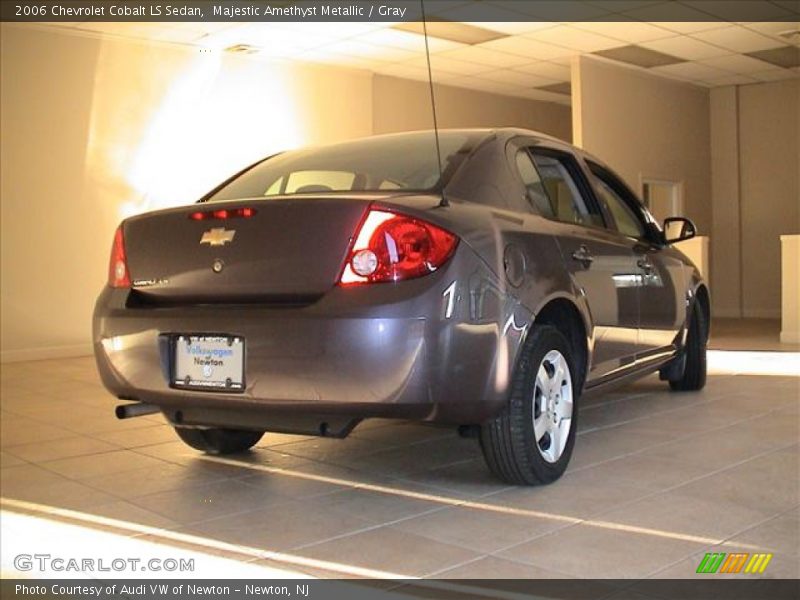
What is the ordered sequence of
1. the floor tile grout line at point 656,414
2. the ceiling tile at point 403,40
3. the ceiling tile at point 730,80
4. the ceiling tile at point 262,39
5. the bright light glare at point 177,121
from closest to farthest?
1. the floor tile grout line at point 656,414
2. the ceiling tile at point 262,39
3. the bright light glare at point 177,121
4. the ceiling tile at point 403,40
5. the ceiling tile at point 730,80

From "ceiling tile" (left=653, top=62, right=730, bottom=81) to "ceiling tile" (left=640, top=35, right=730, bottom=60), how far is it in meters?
0.51

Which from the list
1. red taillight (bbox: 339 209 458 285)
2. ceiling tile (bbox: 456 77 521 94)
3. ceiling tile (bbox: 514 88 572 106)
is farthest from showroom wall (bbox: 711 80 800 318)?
red taillight (bbox: 339 209 458 285)

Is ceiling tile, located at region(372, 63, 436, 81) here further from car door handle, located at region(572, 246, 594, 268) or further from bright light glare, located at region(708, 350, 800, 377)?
car door handle, located at region(572, 246, 594, 268)

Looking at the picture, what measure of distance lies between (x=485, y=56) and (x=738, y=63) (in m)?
3.63

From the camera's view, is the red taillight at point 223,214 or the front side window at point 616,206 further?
the front side window at point 616,206

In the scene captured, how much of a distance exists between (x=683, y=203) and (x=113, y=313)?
1174 centimetres

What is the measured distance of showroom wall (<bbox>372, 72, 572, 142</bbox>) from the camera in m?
12.4

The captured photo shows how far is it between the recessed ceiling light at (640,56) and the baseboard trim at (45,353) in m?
7.12

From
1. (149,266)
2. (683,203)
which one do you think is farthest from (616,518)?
(683,203)

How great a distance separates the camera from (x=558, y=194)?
341cm

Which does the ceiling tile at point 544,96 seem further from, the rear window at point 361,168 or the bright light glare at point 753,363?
the rear window at point 361,168

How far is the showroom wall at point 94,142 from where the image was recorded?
9.03m

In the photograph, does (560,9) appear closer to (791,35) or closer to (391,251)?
(791,35)

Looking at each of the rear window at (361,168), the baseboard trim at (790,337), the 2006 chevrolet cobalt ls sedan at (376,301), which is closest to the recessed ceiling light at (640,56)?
the baseboard trim at (790,337)
